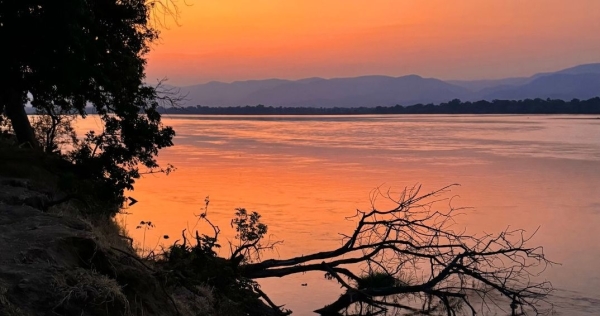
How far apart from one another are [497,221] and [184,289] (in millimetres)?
14040

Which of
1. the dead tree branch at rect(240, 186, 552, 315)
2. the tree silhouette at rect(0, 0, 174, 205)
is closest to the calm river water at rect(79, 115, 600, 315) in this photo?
the dead tree branch at rect(240, 186, 552, 315)

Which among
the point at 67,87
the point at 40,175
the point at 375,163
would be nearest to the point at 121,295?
the point at 40,175

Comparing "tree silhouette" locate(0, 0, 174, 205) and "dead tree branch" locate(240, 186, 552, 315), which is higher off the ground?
"tree silhouette" locate(0, 0, 174, 205)

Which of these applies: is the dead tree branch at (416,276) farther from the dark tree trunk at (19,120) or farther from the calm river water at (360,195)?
the dark tree trunk at (19,120)

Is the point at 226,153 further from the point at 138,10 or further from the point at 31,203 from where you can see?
the point at 31,203

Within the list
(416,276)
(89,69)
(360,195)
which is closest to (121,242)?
(89,69)

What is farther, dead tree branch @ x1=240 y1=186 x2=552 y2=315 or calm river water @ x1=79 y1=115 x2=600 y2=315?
calm river water @ x1=79 y1=115 x2=600 y2=315

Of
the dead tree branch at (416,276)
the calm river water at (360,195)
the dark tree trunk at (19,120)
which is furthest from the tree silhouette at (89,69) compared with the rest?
the dead tree branch at (416,276)

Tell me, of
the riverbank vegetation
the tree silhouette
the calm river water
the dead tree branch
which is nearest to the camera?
the riverbank vegetation

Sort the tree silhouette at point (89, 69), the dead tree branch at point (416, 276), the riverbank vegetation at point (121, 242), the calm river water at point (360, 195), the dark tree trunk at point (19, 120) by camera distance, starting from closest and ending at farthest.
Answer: the riverbank vegetation at point (121, 242), the dead tree branch at point (416, 276), the tree silhouette at point (89, 69), the calm river water at point (360, 195), the dark tree trunk at point (19, 120)

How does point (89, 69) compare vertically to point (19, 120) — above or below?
above

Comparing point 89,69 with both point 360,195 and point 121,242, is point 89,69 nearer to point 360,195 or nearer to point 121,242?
point 121,242

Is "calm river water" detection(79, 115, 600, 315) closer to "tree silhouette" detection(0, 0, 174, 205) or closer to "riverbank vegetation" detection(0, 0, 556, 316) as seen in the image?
"riverbank vegetation" detection(0, 0, 556, 316)

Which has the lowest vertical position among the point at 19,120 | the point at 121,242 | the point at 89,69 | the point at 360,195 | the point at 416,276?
the point at 360,195
